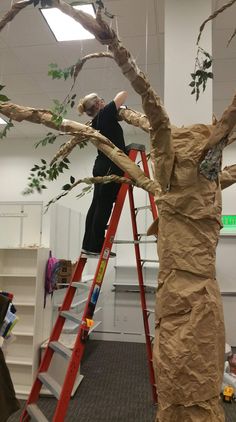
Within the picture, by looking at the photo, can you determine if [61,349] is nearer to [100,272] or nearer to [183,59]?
[100,272]

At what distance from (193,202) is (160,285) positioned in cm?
31

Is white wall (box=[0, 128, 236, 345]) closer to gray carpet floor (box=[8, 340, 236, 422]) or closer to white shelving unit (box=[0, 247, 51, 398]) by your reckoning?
gray carpet floor (box=[8, 340, 236, 422])

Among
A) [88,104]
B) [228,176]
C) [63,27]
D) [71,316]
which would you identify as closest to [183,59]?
[88,104]

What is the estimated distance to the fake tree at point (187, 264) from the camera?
106cm

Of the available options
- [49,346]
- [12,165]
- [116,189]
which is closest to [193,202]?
[116,189]

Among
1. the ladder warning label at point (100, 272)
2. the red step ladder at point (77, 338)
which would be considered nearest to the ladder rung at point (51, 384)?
the red step ladder at point (77, 338)

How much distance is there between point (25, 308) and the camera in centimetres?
336

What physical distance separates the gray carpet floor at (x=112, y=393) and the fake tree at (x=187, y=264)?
1905 millimetres

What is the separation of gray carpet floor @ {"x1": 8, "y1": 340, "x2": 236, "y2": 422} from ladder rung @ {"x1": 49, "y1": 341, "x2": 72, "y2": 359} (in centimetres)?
103

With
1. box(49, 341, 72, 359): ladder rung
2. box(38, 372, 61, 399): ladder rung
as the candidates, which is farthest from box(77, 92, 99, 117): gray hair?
box(38, 372, 61, 399): ladder rung

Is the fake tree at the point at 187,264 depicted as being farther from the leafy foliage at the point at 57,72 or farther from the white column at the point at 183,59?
the white column at the point at 183,59

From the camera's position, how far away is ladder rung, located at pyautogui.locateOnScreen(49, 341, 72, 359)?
1840 mm

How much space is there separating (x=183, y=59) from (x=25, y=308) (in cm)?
264

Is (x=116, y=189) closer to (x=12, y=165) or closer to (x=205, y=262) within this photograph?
(x=205, y=262)
